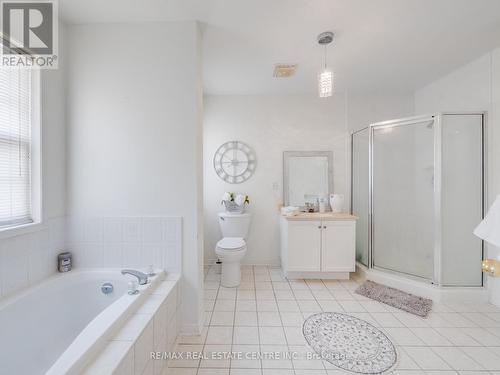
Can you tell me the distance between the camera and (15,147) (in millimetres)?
1492

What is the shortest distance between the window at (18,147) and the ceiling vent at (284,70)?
208 centimetres

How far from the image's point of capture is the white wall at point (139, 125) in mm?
1794

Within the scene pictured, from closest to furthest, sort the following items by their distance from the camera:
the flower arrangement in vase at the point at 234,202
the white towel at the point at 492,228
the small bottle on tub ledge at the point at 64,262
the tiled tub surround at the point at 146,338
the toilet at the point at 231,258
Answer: the tiled tub surround at the point at 146,338, the white towel at the point at 492,228, the small bottle on tub ledge at the point at 64,262, the toilet at the point at 231,258, the flower arrangement in vase at the point at 234,202

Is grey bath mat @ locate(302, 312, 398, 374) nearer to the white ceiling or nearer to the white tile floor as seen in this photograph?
the white tile floor

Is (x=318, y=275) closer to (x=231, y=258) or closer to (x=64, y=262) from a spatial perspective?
(x=231, y=258)

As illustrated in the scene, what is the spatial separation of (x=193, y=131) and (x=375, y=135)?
2.28 m

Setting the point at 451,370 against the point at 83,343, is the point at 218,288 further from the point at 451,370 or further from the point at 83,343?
the point at 451,370

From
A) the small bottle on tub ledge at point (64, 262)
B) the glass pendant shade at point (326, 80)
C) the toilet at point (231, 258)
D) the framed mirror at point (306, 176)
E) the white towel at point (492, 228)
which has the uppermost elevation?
the glass pendant shade at point (326, 80)

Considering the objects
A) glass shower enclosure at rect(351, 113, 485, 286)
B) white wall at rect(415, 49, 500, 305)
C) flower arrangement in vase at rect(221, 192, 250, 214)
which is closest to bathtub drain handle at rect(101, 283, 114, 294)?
flower arrangement in vase at rect(221, 192, 250, 214)

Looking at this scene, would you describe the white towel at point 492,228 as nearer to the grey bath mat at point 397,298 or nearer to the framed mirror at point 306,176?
the grey bath mat at point 397,298

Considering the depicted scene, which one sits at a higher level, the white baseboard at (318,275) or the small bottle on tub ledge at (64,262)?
the small bottle on tub ledge at (64,262)

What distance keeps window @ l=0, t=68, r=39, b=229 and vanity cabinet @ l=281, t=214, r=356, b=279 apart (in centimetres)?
238

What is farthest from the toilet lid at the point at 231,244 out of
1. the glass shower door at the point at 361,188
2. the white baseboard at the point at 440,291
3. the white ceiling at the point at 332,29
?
the white ceiling at the point at 332,29

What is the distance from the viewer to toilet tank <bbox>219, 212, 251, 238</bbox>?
9.96 feet
